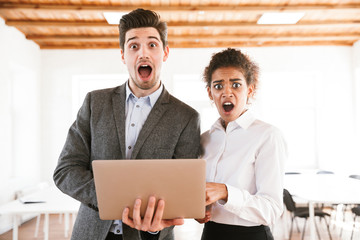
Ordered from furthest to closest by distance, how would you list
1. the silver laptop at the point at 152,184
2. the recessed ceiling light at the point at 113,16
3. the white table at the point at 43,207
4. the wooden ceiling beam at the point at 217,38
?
the wooden ceiling beam at the point at 217,38
the recessed ceiling light at the point at 113,16
the white table at the point at 43,207
the silver laptop at the point at 152,184

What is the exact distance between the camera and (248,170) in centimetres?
155

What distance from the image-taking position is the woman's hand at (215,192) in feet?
4.36

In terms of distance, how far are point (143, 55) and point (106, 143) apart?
414mm

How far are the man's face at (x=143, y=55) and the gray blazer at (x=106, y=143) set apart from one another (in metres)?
0.11

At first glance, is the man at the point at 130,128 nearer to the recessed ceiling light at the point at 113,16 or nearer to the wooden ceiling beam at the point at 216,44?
the recessed ceiling light at the point at 113,16

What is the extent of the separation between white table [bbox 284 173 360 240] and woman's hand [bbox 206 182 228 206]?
252cm

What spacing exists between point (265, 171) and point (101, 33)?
5.83 metres

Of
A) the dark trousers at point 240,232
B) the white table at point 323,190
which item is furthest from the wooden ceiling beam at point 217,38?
the dark trousers at point 240,232

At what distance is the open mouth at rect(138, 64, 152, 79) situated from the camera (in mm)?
1509

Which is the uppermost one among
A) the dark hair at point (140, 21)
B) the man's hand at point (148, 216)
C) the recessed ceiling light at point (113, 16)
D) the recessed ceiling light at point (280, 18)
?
the recessed ceiling light at point (280, 18)

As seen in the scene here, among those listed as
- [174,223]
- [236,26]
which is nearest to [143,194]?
[174,223]

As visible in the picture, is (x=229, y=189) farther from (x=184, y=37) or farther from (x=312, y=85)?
(x=312, y=85)

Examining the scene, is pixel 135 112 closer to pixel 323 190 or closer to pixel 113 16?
pixel 323 190

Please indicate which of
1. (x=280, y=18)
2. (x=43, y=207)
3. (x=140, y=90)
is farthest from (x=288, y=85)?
(x=140, y=90)
